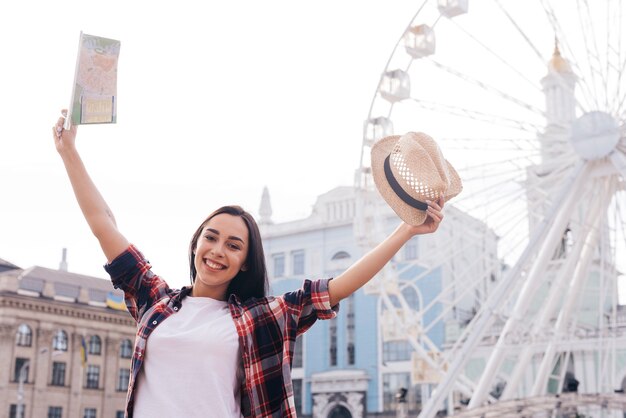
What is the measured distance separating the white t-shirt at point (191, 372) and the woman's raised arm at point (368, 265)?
43 cm

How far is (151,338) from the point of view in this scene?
10.6 feet

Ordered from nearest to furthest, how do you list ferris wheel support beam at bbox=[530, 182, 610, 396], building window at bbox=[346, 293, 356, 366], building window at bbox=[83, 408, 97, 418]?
ferris wheel support beam at bbox=[530, 182, 610, 396]
building window at bbox=[346, 293, 356, 366]
building window at bbox=[83, 408, 97, 418]

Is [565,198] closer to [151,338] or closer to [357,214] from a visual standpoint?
[357,214]

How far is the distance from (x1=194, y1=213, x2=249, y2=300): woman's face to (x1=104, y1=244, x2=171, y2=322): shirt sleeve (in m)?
0.17

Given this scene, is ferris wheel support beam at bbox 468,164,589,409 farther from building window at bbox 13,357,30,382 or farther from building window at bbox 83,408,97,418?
building window at bbox 83,408,97,418

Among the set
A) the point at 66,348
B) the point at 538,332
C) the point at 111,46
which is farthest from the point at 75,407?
the point at 111,46

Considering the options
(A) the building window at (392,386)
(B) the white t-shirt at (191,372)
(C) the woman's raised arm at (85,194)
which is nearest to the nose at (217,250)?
(B) the white t-shirt at (191,372)

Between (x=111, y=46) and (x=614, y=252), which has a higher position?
(x=614, y=252)

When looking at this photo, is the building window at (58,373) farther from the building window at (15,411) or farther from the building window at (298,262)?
the building window at (298,262)

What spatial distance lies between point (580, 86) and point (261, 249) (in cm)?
1797

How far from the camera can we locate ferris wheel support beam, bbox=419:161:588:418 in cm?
1897

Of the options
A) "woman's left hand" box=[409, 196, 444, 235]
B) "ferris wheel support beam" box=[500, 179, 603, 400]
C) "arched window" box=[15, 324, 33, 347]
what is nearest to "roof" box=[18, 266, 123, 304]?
"arched window" box=[15, 324, 33, 347]

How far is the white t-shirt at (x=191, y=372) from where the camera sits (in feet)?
10.1

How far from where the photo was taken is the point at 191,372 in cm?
310
